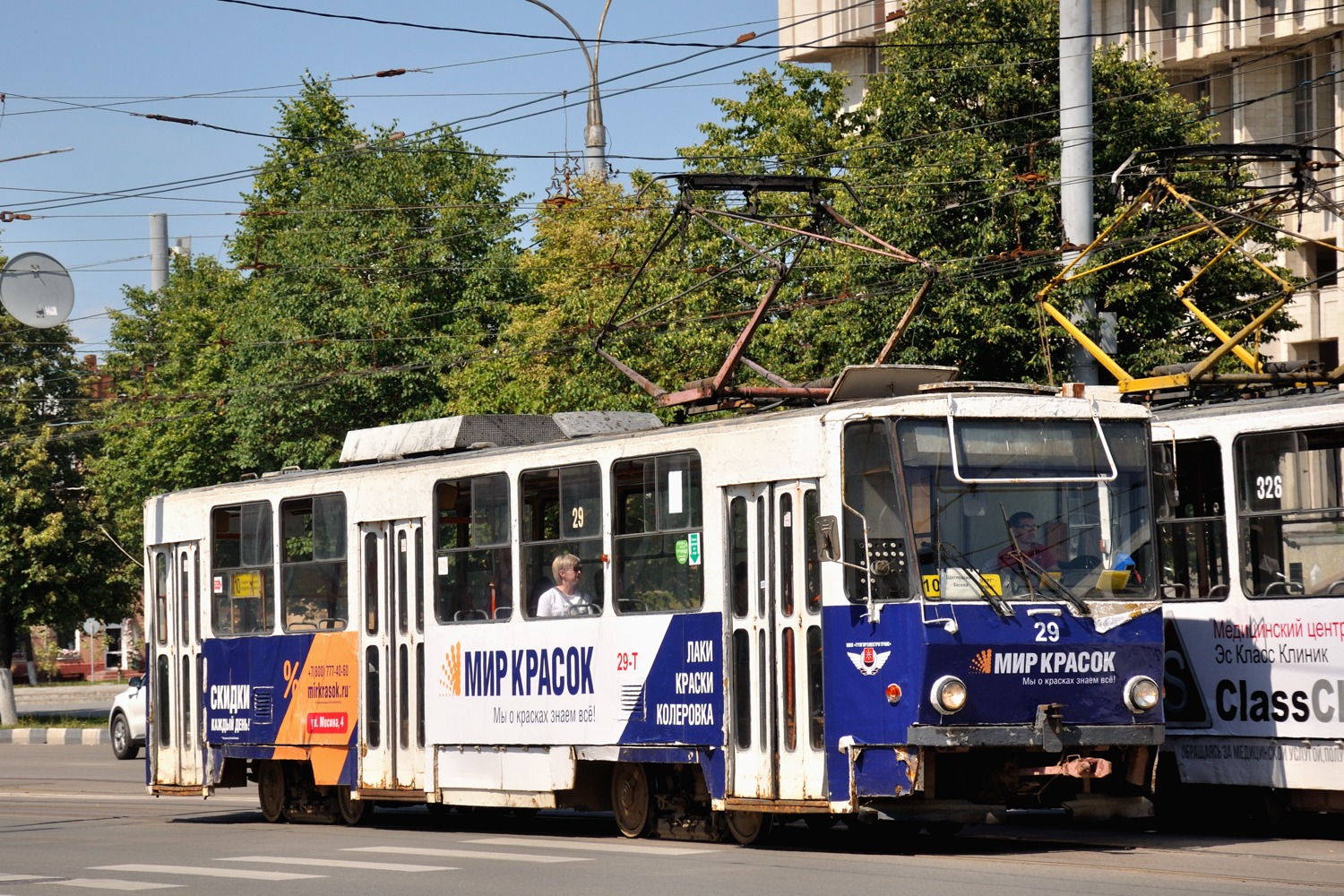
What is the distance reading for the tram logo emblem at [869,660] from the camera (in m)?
12.5

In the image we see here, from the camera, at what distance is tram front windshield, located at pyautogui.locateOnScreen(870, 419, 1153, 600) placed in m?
12.6

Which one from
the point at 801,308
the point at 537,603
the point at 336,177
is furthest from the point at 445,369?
the point at 537,603

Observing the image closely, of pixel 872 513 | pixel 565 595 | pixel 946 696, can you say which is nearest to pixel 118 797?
pixel 565 595

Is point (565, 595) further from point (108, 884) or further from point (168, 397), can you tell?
point (168, 397)

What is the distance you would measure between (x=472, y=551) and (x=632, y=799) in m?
2.51

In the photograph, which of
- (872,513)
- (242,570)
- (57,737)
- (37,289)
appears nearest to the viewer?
(872,513)

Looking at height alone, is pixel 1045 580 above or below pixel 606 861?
above

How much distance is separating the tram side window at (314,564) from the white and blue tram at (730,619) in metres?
0.03

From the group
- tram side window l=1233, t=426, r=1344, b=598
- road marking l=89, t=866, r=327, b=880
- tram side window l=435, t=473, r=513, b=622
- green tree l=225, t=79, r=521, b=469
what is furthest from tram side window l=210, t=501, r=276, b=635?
green tree l=225, t=79, r=521, b=469

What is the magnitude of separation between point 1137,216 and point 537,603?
43.6 feet

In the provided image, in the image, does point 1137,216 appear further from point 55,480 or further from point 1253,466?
point 55,480

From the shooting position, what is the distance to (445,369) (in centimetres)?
4409

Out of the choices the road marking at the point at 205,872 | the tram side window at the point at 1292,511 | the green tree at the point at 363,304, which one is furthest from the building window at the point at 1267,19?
the road marking at the point at 205,872

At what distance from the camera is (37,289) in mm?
23641
